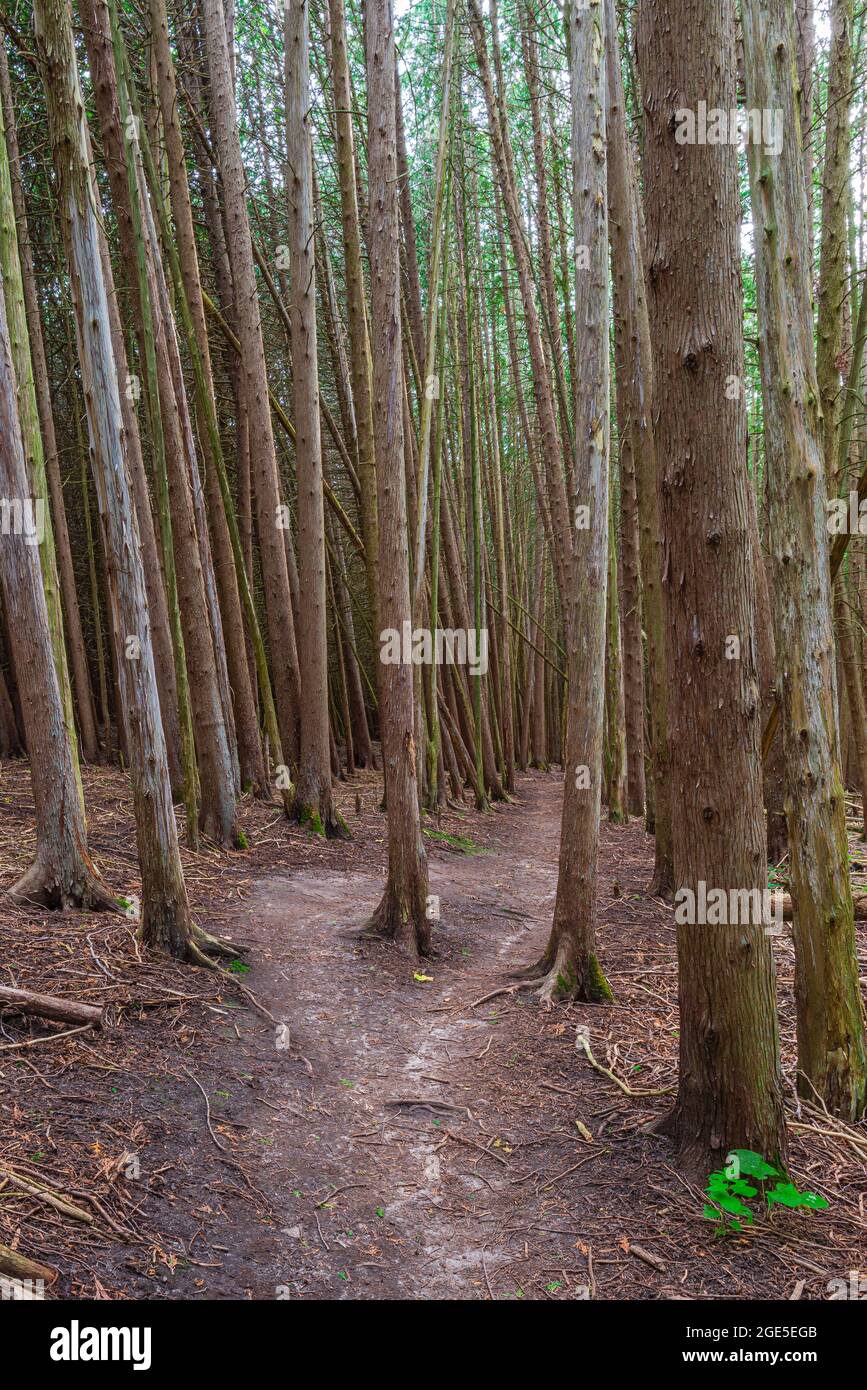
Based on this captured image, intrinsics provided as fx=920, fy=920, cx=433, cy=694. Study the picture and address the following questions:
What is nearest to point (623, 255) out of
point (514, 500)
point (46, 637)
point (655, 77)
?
point (655, 77)

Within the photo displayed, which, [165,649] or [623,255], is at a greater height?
[623,255]

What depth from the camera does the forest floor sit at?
255 centimetres

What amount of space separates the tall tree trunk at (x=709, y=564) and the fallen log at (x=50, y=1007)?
86.1 inches

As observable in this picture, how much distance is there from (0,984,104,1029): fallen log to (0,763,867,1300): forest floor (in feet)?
0.19

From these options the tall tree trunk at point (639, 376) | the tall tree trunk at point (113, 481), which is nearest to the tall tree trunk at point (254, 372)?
the tall tree trunk at point (639, 376)

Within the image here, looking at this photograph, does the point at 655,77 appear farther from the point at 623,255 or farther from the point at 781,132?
the point at 623,255

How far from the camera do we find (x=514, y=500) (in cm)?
1923

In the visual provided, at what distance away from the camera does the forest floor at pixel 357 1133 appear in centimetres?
255

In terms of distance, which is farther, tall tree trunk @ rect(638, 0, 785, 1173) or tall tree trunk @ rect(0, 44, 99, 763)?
tall tree trunk @ rect(0, 44, 99, 763)

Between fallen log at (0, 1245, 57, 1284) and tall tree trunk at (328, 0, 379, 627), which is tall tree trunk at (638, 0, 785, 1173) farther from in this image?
tall tree trunk at (328, 0, 379, 627)

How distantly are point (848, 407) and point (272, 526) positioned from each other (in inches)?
181

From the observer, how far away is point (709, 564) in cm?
278

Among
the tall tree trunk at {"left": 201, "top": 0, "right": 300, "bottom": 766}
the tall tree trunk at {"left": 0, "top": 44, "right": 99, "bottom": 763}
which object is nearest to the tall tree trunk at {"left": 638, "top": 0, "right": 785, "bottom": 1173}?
the tall tree trunk at {"left": 0, "top": 44, "right": 99, "bottom": 763}

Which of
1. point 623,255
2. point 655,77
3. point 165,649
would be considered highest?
point 623,255
